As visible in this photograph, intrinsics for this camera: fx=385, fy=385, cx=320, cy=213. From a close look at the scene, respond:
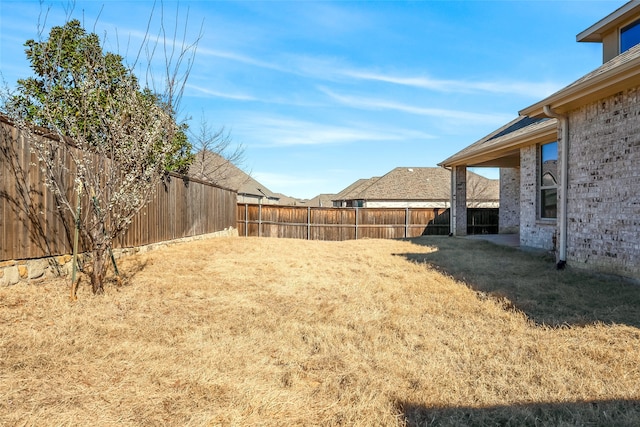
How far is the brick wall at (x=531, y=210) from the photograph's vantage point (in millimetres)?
10102

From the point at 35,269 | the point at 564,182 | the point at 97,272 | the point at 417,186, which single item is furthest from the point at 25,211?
the point at 417,186

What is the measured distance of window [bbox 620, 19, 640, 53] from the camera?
328 inches

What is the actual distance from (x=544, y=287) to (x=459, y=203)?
31.1ft

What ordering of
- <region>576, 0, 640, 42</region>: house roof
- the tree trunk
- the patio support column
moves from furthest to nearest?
the patio support column < <region>576, 0, 640, 42</region>: house roof < the tree trunk

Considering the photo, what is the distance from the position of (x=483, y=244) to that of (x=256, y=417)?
11.4 meters

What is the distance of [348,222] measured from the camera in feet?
61.3

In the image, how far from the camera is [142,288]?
19.2 ft

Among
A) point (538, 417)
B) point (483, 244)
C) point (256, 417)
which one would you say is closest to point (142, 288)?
point (256, 417)

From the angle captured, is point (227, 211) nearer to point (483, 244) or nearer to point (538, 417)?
point (483, 244)

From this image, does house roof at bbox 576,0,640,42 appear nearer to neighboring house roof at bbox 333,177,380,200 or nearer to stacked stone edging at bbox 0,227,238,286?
stacked stone edging at bbox 0,227,238,286

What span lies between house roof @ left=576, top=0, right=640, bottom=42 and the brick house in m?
0.02

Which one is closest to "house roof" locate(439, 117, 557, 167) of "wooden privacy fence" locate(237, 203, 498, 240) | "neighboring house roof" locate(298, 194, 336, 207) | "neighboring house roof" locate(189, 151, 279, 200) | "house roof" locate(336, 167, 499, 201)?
"wooden privacy fence" locate(237, 203, 498, 240)

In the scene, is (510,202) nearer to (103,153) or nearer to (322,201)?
(103,153)

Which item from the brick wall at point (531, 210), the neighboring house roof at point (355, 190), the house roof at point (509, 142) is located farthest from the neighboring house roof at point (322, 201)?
the brick wall at point (531, 210)
